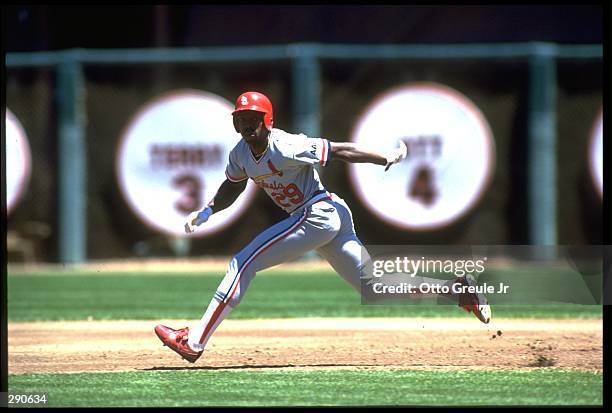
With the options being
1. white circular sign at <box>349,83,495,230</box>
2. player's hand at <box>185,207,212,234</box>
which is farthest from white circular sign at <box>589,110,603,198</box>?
player's hand at <box>185,207,212,234</box>

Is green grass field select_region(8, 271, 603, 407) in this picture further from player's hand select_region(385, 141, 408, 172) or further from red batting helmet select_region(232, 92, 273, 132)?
red batting helmet select_region(232, 92, 273, 132)

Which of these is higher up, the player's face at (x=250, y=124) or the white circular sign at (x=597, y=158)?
the white circular sign at (x=597, y=158)

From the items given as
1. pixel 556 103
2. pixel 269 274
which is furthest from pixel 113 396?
pixel 556 103

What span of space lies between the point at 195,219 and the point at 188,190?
759 centimetres

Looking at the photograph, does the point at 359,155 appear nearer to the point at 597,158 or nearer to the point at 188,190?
the point at 188,190

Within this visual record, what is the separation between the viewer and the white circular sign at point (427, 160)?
14.2 metres

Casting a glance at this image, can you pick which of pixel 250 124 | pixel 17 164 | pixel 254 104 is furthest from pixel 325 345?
pixel 17 164

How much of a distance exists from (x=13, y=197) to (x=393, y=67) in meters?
5.43

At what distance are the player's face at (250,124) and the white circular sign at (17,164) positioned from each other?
348 inches

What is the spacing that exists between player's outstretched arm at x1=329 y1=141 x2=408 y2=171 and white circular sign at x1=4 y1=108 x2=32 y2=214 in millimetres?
9097

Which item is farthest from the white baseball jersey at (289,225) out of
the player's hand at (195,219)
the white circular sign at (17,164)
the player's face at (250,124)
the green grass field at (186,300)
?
the white circular sign at (17,164)

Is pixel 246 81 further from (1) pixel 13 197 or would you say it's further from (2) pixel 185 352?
(2) pixel 185 352

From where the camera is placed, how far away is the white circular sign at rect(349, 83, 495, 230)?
14.2 metres

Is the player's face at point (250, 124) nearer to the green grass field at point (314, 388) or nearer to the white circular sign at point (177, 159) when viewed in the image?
the green grass field at point (314, 388)
